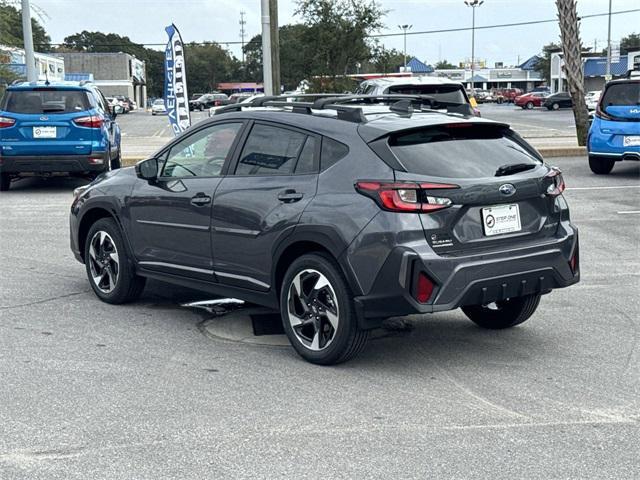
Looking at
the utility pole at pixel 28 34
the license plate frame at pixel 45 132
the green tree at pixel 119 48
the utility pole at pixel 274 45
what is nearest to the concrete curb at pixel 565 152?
the utility pole at pixel 274 45

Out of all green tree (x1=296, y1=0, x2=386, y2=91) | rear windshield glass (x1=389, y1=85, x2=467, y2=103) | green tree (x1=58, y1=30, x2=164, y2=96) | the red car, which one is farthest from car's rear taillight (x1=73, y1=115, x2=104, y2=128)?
green tree (x1=58, y1=30, x2=164, y2=96)

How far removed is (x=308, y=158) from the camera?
6.23m

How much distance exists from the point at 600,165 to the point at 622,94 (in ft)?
4.79

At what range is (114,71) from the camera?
122 metres

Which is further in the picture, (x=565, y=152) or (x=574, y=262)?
(x=565, y=152)

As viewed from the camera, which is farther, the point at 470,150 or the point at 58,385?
the point at 470,150

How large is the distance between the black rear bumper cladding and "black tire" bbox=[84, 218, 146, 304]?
8.50ft

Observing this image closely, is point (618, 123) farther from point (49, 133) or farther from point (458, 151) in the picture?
point (458, 151)

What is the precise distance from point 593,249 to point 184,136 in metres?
5.04

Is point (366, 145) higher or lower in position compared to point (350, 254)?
higher

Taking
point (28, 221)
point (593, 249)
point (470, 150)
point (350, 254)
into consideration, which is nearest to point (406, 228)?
point (350, 254)

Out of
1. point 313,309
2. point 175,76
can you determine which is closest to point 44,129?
point 175,76

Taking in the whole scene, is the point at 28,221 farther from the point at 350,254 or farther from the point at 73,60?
the point at 73,60

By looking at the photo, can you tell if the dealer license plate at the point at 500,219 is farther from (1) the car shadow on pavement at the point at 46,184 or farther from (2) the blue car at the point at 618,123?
(1) the car shadow on pavement at the point at 46,184
